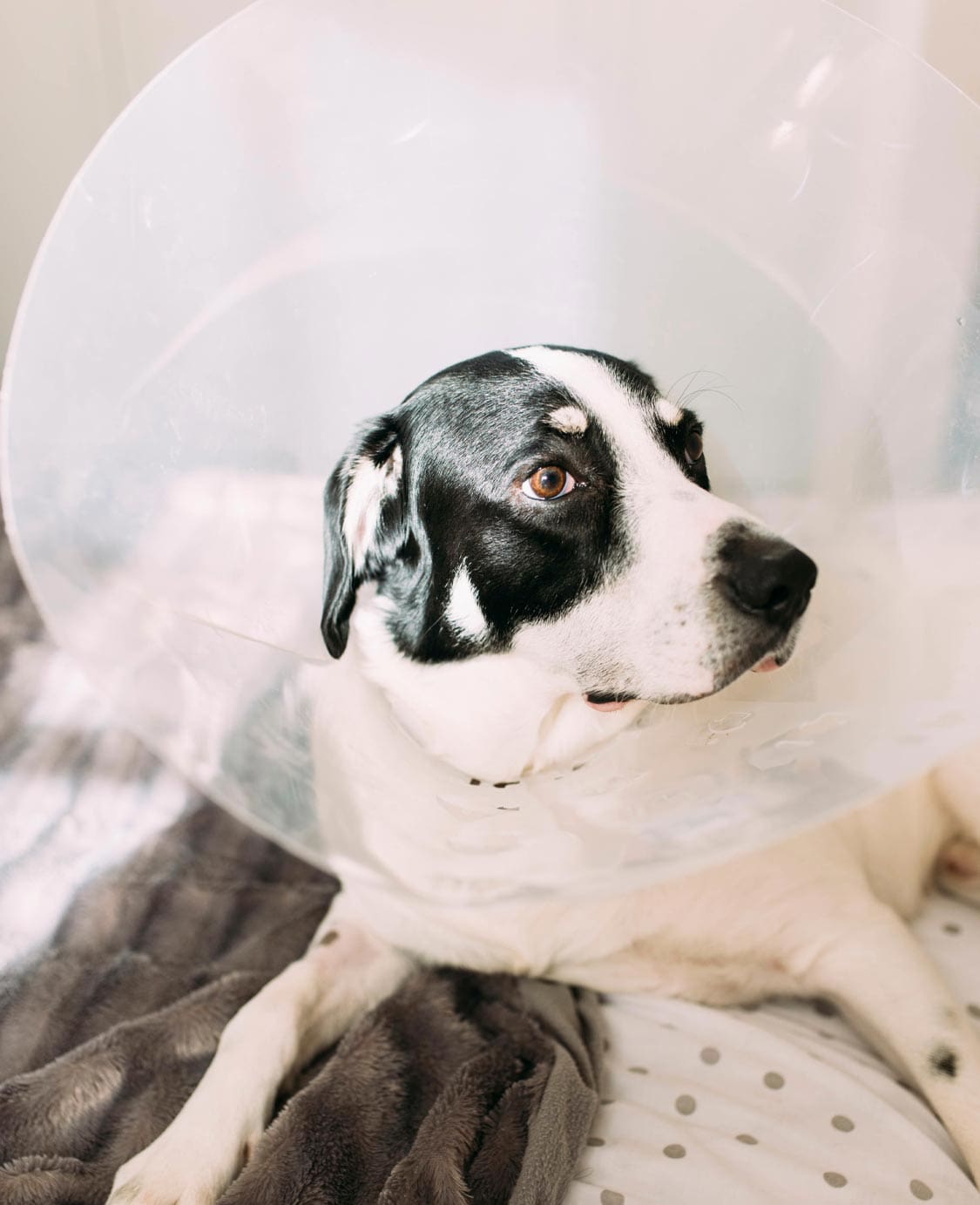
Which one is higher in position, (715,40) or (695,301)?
(715,40)

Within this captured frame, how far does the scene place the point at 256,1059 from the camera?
150 centimetres

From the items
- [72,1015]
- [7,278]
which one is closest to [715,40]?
[72,1015]

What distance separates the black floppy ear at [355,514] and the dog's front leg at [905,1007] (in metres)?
0.89

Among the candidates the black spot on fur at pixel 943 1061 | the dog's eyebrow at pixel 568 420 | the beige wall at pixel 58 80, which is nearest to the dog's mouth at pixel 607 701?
the dog's eyebrow at pixel 568 420

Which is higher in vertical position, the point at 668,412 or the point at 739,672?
the point at 668,412

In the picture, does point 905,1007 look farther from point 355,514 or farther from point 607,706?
point 355,514

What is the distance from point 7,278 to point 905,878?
2542 mm

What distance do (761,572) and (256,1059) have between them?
1.01m

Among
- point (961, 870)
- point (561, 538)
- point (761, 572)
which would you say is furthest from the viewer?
point (961, 870)

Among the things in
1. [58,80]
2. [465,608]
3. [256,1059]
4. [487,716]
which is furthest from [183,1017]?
[58,80]

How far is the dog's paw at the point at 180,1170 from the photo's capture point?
4.31ft

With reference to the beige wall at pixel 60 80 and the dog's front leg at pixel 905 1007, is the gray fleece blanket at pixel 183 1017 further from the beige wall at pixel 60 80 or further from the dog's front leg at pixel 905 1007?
the beige wall at pixel 60 80

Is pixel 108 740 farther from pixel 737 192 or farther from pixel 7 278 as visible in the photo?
pixel 737 192

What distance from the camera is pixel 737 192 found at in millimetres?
→ 1308
